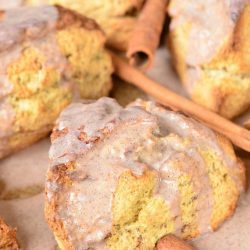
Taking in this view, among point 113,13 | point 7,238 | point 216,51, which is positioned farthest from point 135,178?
point 113,13

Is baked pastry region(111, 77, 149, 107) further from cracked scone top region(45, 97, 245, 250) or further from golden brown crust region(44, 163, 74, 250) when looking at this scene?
golden brown crust region(44, 163, 74, 250)

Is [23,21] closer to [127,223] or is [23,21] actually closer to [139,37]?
[139,37]

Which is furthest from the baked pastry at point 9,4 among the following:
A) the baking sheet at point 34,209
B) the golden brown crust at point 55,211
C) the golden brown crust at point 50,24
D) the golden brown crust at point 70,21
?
the golden brown crust at point 55,211

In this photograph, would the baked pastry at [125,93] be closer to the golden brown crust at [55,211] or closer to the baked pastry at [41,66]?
the baked pastry at [41,66]

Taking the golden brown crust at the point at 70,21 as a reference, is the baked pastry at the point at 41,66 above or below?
below

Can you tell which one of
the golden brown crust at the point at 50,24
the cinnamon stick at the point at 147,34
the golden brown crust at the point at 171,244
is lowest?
the golden brown crust at the point at 171,244

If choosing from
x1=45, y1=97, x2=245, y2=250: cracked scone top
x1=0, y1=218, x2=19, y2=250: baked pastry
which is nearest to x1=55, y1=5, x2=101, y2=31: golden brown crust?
x1=45, y1=97, x2=245, y2=250: cracked scone top

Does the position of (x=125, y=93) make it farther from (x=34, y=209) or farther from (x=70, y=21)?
(x=34, y=209)
